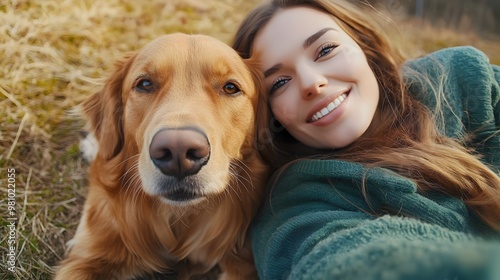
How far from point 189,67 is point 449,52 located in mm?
1550

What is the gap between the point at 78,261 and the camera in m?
2.55

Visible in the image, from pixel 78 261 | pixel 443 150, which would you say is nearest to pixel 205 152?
pixel 78 261

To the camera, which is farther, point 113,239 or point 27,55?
point 27,55

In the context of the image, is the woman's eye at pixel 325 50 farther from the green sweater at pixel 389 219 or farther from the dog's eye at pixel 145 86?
the dog's eye at pixel 145 86

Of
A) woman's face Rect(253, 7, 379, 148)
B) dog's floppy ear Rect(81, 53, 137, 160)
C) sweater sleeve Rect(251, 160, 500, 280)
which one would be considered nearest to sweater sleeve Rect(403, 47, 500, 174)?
woman's face Rect(253, 7, 379, 148)

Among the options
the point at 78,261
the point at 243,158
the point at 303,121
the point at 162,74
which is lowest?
the point at 78,261

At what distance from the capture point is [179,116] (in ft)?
6.94

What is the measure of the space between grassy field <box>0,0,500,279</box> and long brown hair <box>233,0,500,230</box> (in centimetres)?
91

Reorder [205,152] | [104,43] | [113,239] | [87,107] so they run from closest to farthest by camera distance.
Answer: [205,152] → [113,239] → [87,107] → [104,43]

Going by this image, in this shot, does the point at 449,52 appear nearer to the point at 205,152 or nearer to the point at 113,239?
the point at 205,152

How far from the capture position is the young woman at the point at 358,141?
2084mm

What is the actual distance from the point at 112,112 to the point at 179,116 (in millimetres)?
708

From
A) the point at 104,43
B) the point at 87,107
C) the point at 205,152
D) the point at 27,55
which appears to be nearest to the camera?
the point at 205,152

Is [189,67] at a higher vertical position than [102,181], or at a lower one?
higher
